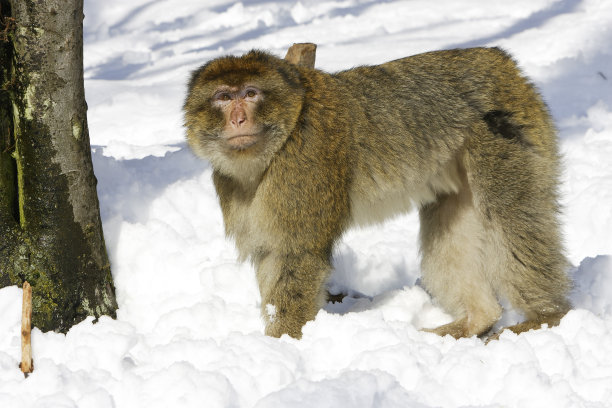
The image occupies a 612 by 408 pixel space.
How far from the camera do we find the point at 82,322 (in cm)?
322

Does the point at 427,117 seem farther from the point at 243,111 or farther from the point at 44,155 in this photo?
the point at 44,155

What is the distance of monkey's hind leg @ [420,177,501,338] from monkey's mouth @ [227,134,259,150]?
123cm

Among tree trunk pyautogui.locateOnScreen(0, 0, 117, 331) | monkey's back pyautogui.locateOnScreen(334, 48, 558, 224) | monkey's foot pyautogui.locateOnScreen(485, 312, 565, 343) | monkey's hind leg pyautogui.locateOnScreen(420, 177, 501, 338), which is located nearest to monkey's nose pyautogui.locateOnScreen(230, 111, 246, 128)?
monkey's back pyautogui.locateOnScreen(334, 48, 558, 224)

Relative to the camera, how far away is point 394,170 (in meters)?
3.52

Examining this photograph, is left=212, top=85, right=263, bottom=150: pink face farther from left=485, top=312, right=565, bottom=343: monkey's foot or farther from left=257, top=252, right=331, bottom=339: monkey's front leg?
left=485, top=312, right=565, bottom=343: monkey's foot

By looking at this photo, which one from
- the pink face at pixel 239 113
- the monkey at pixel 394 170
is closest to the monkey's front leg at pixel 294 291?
the monkey at pixel 394 170

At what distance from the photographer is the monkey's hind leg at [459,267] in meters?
3.81

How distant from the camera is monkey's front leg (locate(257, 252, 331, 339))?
321cm

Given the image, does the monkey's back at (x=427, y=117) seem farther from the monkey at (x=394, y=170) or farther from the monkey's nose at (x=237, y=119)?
the monkey's nose at (x=237, y=119)

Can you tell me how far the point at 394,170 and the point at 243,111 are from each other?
2.72ft

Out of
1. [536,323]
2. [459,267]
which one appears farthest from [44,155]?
[536,323]

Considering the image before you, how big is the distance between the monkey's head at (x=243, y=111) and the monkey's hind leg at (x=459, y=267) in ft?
3.71

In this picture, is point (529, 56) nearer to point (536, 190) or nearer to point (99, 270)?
point (536, 190)

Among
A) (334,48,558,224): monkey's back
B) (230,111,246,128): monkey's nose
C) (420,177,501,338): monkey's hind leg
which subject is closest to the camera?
(230,111,246,128): monkey's nose
